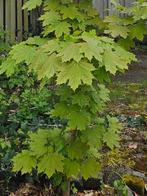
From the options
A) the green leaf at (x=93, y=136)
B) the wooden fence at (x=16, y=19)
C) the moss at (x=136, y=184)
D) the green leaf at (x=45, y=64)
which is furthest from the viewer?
the wooden fence at (x=16, y=19)

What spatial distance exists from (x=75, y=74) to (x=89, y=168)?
1104 millimetres

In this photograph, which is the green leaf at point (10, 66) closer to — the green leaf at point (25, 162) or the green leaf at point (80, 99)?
the green leaf at point (80, 99)

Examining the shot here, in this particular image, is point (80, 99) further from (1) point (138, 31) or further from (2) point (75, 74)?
(1) point (138, 31)

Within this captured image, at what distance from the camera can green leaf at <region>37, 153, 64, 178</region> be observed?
12.9 feet

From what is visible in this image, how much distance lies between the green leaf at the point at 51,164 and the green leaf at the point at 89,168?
0.21 metres

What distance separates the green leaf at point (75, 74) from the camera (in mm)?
3234

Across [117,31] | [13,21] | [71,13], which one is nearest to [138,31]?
[117,31]

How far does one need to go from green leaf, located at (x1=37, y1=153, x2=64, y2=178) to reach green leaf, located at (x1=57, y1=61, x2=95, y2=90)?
0.90 meters

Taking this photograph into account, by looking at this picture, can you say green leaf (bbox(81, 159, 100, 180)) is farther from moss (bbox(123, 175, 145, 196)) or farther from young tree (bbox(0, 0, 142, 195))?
moss (bbox(123, 175, 145, 196))

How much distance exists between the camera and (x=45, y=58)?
135 inches

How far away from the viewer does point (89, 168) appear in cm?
406

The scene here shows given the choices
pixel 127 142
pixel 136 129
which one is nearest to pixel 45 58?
pixel 127 142

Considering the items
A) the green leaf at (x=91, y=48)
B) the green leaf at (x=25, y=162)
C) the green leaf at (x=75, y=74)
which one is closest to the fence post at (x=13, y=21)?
the green leaf at (x=25, y=162)

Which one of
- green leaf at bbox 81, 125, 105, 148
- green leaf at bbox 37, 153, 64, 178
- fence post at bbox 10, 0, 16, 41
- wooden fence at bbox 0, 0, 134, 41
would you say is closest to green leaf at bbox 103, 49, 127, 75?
green leaf at bbox 81, 125, 105, 148
